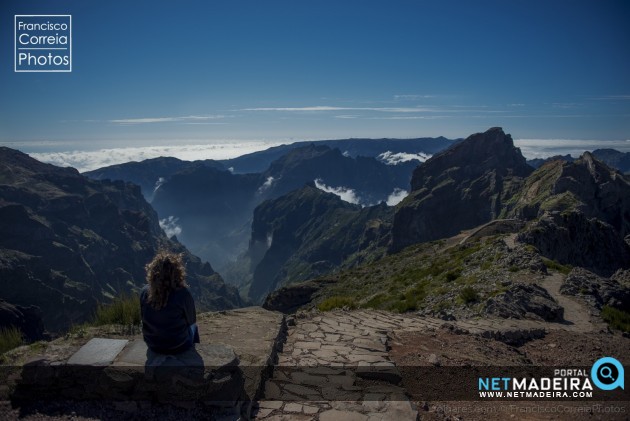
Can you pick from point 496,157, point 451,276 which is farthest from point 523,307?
point 496,157

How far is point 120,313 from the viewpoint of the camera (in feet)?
36.6

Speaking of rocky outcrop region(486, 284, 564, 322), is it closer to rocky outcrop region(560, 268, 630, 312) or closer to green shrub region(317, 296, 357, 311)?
rocky outcrop region(560, 268, 630, 312)

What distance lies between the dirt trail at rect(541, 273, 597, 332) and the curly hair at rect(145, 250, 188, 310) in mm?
14522

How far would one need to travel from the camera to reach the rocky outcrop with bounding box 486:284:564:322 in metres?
15.9

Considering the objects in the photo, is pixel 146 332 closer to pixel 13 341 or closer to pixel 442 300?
pixel 13 341

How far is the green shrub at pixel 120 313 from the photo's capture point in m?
10.8

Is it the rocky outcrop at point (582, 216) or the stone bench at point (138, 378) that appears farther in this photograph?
the rocky outcrop at point (582, 216)

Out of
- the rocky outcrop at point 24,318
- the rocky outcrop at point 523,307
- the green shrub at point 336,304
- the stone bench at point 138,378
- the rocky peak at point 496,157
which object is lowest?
the rocky outcrop at point 24,318

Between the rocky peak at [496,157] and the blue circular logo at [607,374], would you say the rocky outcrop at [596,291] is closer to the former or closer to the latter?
the blue circular logo at [607,374]

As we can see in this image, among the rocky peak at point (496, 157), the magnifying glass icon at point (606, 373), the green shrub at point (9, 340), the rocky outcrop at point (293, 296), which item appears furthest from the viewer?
the rocky peak at point (496, 157)

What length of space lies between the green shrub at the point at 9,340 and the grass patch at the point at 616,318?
20.3 meters

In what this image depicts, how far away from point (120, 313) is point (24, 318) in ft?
Answer: 507

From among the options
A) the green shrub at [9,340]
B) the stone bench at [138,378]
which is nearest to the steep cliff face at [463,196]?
the green shrub at [9,340]

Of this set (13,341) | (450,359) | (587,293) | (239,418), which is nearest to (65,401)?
(239,418)
